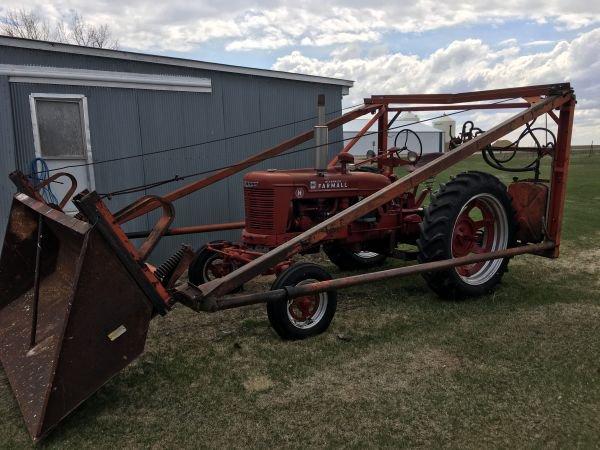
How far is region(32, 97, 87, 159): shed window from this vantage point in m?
5.38

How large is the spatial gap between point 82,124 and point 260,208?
242 cm

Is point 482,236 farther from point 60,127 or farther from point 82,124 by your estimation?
point 60,127

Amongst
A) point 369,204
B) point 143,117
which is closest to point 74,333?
point 369,204

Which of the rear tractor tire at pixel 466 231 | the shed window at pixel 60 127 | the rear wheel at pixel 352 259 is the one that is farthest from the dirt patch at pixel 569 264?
the shed window at pixel 60 127

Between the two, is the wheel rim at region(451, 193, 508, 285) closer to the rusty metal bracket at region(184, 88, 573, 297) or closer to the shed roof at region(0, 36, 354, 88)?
the rusty metal bracket at region(184, 88, 573, 297)

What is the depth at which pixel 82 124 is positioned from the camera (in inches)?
222

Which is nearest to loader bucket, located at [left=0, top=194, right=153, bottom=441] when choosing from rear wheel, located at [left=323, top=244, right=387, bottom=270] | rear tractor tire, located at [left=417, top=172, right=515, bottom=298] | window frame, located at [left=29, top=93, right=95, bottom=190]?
window frame, located at [left=29, top=93, right=95, bottom=190]

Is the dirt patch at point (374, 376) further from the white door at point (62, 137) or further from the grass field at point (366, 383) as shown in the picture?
the white door at point (62, 137)

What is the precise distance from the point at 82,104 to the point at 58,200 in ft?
3.44

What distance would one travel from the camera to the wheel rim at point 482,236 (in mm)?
4961

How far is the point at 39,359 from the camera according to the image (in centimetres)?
302

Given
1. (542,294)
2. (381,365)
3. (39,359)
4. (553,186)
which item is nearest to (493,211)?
(553,186)

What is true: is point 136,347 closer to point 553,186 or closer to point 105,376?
point 105,376

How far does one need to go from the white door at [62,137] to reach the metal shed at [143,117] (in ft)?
0.03
